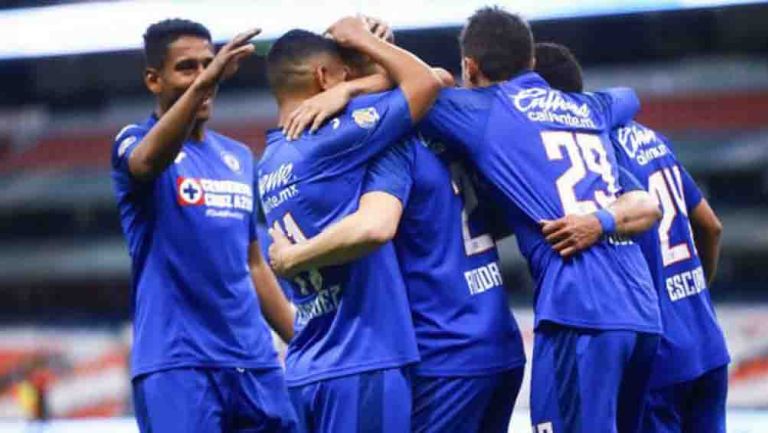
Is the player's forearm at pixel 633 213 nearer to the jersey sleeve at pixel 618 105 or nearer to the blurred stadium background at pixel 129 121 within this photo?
the jersey sleeve at pixel 618 105

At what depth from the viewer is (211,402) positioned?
438 cm

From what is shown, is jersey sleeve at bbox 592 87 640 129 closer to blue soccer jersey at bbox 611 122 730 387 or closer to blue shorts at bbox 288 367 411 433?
blue soccer jersey at bbox 611 122 730 387

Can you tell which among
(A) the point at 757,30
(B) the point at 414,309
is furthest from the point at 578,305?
(A) the point at 757,30

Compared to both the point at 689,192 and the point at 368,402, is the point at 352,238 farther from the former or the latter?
the point at 689,192

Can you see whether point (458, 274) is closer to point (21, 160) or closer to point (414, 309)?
point (414, 309)

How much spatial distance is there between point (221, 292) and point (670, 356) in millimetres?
1361

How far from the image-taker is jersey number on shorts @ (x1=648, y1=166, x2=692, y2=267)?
4672 mm

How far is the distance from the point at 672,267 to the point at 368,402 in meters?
1.33

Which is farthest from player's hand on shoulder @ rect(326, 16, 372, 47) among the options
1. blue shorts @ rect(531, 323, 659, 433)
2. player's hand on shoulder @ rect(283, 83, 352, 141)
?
blue shorts @ rect(531, 323, 659, 433)

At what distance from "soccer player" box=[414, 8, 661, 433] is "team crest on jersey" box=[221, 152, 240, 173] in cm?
85

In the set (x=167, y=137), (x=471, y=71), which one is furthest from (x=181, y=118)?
(x=471, y=71)

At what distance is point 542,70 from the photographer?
14.8 feet

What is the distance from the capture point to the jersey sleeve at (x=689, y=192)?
16.0 feet

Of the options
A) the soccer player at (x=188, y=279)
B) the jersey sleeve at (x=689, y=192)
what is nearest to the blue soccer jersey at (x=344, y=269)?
the soccer player at (x=188, y=279)
